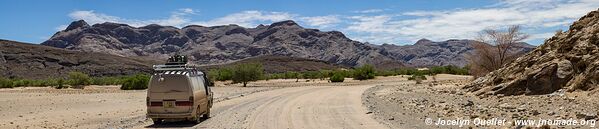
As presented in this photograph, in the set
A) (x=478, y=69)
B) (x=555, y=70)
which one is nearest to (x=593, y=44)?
(x=555, y=70)

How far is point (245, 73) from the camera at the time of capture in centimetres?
8044

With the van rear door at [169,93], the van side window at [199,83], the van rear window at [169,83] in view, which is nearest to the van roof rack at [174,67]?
the van side window at [199,83]

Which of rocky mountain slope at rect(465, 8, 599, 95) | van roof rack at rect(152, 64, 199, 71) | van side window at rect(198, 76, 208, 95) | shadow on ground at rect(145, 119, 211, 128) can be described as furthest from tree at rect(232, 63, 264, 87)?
shadow on ground at rect(145, 119, 211, 128)

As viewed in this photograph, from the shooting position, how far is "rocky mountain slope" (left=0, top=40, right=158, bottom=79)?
121625mm

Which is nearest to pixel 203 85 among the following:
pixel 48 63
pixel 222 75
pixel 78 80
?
pixel 78 80

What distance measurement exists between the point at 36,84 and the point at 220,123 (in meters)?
69.6

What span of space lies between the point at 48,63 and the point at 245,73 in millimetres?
70281

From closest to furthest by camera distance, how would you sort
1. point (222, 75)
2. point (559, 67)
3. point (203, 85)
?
point (203, 85), point (559, 67), point (222, 75)

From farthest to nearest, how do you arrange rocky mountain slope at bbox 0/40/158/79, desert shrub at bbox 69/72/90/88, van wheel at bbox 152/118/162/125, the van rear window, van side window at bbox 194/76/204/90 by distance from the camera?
rocky mountain slope at bbox 0/40/158/79 → desert shrub at bbox 69/72/90/88 → van side window at bbox 194/76/204/90 → van wheel at bbox 152/118/162/125 → the van rear window

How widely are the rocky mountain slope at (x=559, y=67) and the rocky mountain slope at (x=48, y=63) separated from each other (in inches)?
4380

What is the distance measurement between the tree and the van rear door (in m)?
58.7

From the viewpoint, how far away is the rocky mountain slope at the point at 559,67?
21453mm

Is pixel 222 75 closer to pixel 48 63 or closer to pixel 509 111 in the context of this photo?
pixel 48 63

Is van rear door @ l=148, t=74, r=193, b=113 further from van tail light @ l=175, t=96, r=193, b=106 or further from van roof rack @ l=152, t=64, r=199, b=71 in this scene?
van roof rack @ l=152, t=64, r=199, b=71
